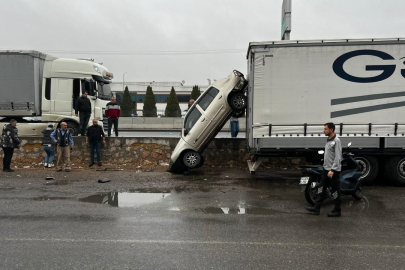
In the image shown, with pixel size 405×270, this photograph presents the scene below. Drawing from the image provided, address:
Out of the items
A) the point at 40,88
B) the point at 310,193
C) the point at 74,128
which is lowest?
the point at 310,193

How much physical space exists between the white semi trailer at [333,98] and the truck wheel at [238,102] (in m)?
1.06

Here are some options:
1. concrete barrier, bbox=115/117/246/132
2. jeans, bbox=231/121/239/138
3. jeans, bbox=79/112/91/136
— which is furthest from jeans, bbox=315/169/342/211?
concrete barrier, bbox=115/117/246/132

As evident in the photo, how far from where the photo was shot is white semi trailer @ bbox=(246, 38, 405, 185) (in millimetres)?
8766

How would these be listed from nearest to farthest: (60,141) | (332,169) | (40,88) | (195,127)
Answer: (332,169), (195,127), (60,141), (40,88)

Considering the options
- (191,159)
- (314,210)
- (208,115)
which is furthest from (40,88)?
(314,210)

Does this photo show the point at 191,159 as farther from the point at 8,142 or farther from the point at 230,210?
the point at 8,142

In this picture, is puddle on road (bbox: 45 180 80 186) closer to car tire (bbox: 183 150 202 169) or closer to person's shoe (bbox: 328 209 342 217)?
car tire (bbox: 183 150 202 169)

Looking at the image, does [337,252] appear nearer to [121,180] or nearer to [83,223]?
[83,223]

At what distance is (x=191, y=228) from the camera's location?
564cm

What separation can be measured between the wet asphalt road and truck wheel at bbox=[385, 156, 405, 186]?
287mm

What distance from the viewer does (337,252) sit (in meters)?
4.61

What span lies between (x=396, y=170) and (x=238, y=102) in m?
4.47

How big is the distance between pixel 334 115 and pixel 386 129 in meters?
1.28

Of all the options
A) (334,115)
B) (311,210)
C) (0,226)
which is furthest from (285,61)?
(0,226)
